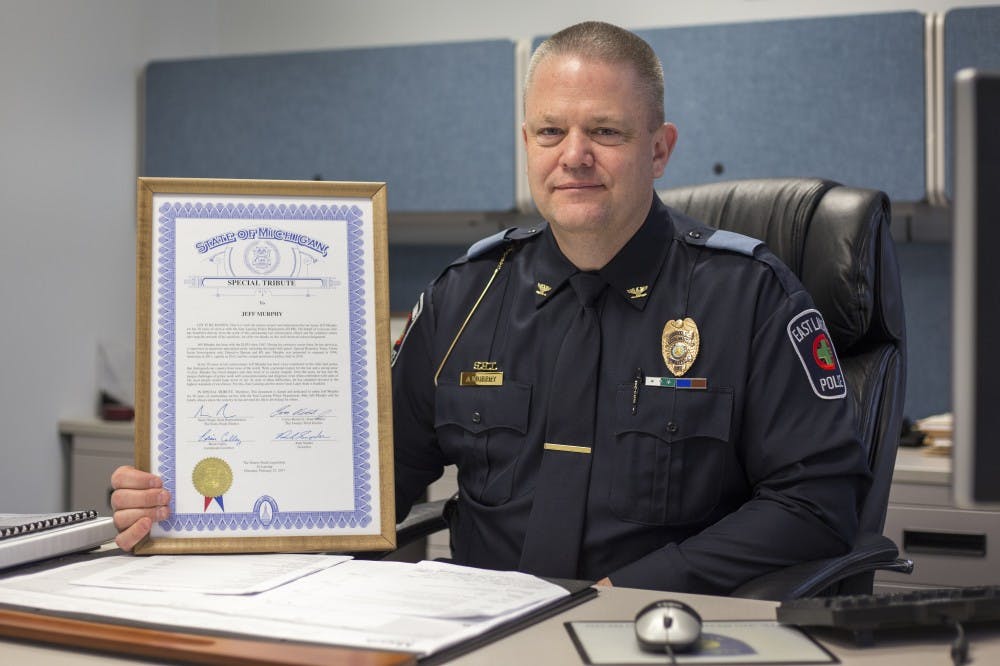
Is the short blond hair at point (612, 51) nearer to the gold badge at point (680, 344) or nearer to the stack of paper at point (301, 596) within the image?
the gold badge at point (680, 344)

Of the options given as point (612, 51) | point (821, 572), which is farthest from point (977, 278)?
point (612, 51)

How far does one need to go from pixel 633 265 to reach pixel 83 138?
2000mm

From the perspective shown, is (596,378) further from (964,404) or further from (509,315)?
(964,404)

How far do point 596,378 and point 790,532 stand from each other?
0.32m

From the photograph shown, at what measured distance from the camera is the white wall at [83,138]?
2.74 meters

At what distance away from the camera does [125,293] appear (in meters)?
3.14

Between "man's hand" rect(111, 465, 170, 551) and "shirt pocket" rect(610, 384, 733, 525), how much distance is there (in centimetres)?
56

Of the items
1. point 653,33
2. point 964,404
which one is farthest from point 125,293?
point 964,404

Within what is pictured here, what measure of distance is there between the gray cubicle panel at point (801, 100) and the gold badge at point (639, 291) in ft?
3.82

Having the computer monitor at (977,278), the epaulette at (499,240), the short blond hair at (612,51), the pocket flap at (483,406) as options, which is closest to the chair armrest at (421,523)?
the pocket flap at (483,406)

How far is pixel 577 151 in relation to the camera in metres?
1.47

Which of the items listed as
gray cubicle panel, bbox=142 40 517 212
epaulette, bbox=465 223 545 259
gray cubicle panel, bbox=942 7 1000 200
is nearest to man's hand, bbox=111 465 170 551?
epaulette, bbox=465 223 545 259

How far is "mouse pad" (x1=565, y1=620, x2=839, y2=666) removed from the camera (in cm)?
87
